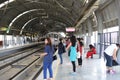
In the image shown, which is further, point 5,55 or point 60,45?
point 5,55

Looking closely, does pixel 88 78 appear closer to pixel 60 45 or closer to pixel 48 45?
pixel 48 45

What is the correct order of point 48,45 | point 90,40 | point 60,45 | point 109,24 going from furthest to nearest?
1. point 90,40
2. point 109,24
3. point 60,45
4. point 48,45

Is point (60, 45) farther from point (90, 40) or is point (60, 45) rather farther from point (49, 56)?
point (90, 40)

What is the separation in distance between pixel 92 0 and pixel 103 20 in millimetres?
17150

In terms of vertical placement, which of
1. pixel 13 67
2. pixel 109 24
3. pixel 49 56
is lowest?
pixel 13 67

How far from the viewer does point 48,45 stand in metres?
12.9

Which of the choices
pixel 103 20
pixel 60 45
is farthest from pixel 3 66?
pixel 103 20

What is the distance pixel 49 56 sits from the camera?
1298 centimetres

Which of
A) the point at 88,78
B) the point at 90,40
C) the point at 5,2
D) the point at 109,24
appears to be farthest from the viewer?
the point at 5,2

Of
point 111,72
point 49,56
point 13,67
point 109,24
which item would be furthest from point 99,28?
point 49,56

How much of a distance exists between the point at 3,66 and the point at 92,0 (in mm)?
11984

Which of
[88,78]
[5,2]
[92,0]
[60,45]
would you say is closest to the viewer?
[88,78]

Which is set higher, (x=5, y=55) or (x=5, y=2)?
(x=5, y=2)

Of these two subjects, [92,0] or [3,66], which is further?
[3,66]
